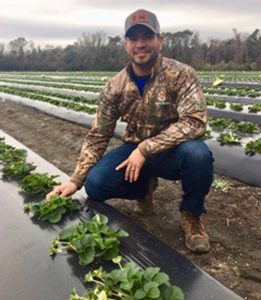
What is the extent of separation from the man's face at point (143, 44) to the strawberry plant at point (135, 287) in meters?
1.99

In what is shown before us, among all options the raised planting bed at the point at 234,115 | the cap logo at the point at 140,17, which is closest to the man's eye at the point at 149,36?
the cap logo at the point at 140,17

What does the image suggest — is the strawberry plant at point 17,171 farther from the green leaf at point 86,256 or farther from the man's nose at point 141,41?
the green leaf at point 86,256

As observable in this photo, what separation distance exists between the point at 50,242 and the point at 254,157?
358cm

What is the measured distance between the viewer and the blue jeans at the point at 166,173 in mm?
3504

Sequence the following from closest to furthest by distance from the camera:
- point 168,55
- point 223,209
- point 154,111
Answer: point 154,111 < point 223,209 < point 168,55

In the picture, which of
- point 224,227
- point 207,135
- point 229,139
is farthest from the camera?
point 207,135

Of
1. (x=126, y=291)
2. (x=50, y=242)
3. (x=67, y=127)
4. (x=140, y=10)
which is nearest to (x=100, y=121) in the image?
(x=140, y=10)

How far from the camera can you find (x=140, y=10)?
12.2 ft

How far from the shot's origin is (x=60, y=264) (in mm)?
2803

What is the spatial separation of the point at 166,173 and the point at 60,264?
4.69ft

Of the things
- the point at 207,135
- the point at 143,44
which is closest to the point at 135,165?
the point at 143,44

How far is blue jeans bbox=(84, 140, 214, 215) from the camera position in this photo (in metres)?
3.50

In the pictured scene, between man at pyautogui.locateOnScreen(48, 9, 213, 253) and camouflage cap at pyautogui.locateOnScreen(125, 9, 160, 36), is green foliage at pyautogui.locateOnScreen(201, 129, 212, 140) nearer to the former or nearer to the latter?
man at pyautogui.locateOnScreen(48, 9, 213, 253)

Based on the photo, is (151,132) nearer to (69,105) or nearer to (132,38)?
(132,38)
